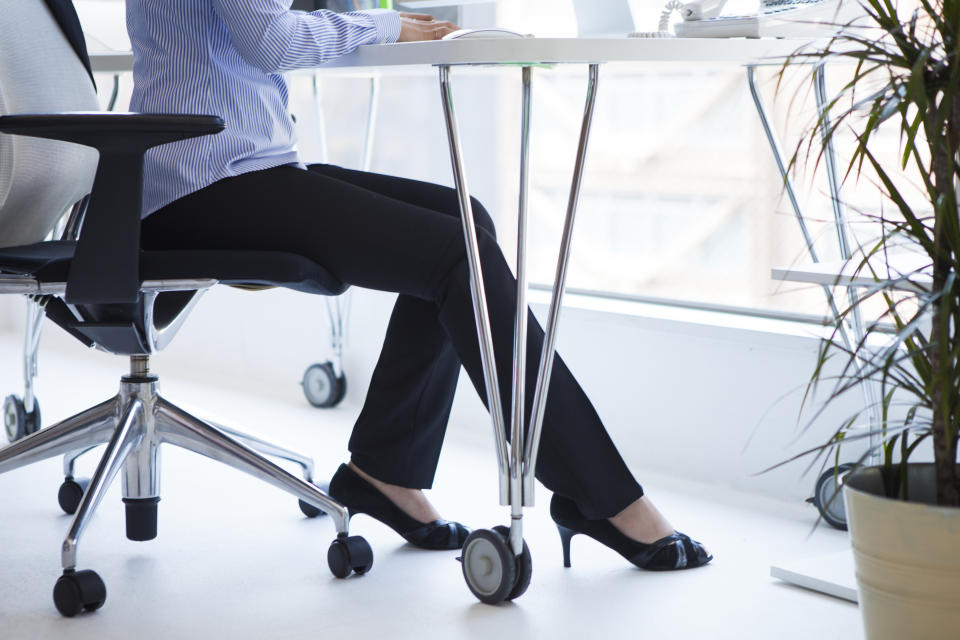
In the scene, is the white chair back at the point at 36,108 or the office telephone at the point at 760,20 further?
the white chair back at the point at 36,108

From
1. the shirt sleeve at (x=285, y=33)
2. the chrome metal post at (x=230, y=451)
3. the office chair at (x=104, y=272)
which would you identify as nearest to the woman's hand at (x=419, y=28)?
the shirt sleeve at (x=285, y=33)

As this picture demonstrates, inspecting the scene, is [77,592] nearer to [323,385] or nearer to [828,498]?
[828,498]

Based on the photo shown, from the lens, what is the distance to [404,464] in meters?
1.81

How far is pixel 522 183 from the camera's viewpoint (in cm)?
151

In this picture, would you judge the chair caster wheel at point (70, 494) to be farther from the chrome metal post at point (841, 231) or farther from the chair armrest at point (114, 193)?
the chrome metal post at point (841, 231)

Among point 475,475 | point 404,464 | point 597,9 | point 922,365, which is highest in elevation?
point 597,9

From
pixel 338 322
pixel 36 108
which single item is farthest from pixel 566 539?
pixel 338 322

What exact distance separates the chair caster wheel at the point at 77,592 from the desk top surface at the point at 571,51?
2.53 ft

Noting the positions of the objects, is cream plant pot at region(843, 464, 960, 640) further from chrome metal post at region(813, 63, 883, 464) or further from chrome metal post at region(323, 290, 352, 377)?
chrome metal post at region(323, 290, 352, 377)

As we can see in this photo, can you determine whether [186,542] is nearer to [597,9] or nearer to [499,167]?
[597,9]

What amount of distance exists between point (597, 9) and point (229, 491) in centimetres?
110

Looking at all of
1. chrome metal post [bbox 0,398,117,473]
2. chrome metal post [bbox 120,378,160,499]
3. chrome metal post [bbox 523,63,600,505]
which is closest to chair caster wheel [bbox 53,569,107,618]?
chrome metal post [bbox 120,378,160,499]

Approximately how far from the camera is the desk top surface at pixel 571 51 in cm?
134

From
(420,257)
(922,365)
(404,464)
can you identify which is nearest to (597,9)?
(420,257)
